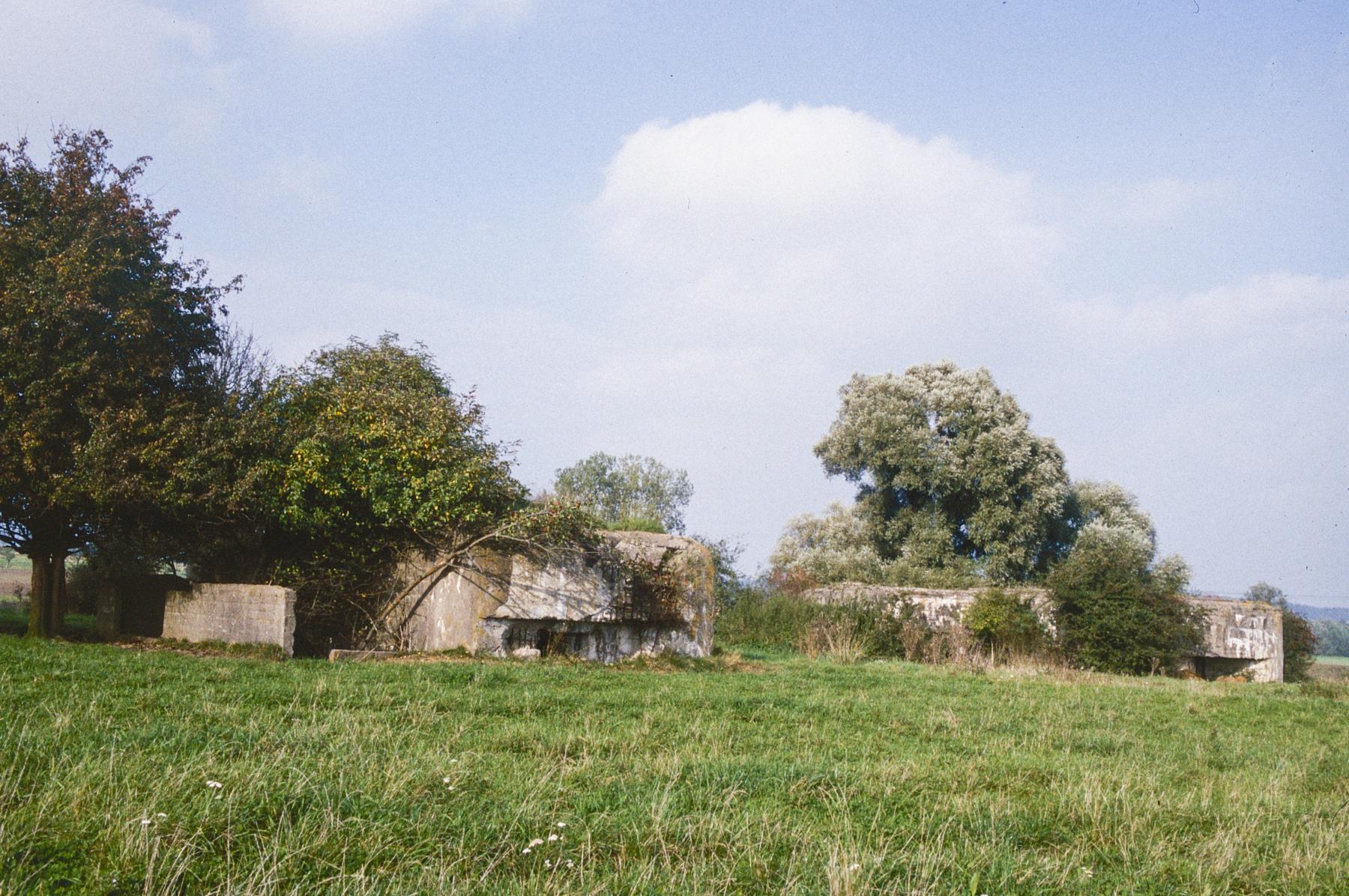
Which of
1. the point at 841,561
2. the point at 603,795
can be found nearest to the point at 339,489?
the point at 603,795

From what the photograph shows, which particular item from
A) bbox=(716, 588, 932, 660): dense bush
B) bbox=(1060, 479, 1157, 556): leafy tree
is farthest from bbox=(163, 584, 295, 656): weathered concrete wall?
bbox=(1060, 479, 1157, 556): leafy tree

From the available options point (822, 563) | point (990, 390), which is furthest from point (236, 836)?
point (990, 390)

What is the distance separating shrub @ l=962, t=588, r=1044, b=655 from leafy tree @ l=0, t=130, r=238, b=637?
18329 millimetres

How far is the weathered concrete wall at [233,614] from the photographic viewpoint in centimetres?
1390

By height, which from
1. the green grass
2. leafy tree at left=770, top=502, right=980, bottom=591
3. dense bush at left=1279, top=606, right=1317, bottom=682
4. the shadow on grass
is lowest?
dense bush at left=1279, top=606, right=1317, bottom=682

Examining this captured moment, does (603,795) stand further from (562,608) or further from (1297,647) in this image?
(1297,647)

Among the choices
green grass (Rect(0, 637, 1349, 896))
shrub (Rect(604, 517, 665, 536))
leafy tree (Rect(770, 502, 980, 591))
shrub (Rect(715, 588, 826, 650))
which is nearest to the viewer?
green grass (Rect(0, 637, 1349, 896))

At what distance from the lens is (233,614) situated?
1444cm

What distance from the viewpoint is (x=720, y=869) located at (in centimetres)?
425

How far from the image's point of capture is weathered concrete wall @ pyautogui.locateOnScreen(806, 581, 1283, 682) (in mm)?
23828

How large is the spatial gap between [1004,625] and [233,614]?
17.4 meters

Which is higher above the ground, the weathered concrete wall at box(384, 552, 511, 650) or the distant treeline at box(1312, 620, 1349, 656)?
the weathered concrete wall at box(384, 552, 511, 650)

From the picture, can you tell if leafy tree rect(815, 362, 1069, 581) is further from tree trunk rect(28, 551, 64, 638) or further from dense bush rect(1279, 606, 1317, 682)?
tree trunk rect(28, 551, 64, 638)

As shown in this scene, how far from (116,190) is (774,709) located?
14031mm
